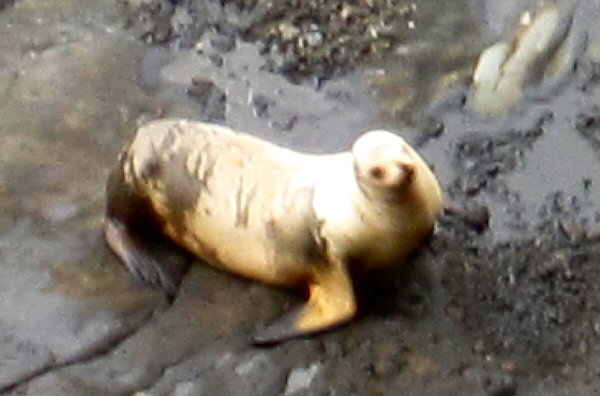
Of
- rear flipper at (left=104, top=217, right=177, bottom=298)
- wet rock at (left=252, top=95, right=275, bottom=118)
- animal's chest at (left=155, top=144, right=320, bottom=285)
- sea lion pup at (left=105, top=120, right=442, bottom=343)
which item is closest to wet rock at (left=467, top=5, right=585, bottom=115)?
wet rock at (left=252, top=95, right=275, bottom=118)

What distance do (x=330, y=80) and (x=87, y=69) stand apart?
0.87 metres

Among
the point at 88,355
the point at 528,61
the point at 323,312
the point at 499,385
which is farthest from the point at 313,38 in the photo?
the point at 499,385

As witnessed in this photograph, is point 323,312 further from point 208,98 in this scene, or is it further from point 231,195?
point 208,98

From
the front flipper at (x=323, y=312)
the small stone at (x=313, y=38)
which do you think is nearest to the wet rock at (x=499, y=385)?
the front flipper at (x=323, y=312)

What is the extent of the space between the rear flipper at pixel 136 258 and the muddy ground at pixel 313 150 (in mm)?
42

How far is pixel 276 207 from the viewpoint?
12.8ft

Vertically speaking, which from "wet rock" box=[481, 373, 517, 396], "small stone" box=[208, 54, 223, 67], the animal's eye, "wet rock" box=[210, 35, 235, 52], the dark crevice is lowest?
the dark crevice

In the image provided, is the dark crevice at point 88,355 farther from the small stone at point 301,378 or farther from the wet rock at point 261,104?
the wet rock at point 261,104

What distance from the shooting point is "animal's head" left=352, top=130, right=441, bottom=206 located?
3.59 metres

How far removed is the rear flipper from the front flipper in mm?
385

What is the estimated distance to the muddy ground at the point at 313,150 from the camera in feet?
12.5

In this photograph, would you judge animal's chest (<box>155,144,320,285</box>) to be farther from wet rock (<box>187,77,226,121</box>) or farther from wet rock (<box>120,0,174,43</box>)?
wet rock (<box>120,0,174,43</box>)

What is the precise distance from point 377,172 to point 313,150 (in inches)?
34.6

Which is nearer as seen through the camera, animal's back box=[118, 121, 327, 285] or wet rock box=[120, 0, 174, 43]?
animal's back box=[118, 121, 327, 285]
